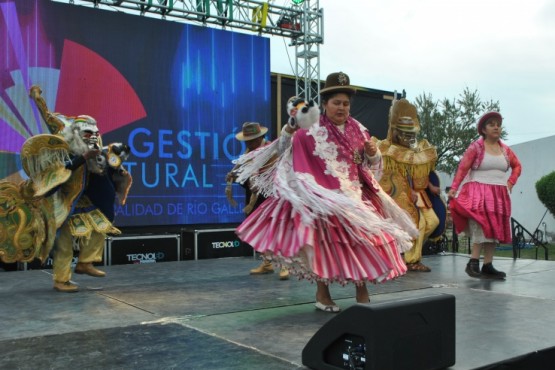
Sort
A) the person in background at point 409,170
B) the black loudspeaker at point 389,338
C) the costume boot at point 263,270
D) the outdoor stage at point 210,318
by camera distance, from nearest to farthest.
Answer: the black loudspeaker at point 389,338
the outdoor stage at point 210,318
the costume boot at point 263,270
the person in background at point 409,170

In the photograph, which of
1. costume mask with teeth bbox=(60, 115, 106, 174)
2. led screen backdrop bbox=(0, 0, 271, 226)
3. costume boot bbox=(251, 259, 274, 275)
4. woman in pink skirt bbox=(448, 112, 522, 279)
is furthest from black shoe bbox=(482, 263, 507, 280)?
led screen backdrop bbox=(0, 0, 271, 226)

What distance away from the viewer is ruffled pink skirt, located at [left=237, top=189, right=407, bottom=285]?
3.37 metres

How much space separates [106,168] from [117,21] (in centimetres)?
376

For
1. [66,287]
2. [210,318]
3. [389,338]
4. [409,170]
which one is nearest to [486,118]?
[409,170]

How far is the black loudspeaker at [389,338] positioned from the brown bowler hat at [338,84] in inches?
71.1

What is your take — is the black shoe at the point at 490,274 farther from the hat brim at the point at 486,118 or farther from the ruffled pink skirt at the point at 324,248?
the ruffled pink skirt at the point at 324,248

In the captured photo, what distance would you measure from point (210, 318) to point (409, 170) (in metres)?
3.65

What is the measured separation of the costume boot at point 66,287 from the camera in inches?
187

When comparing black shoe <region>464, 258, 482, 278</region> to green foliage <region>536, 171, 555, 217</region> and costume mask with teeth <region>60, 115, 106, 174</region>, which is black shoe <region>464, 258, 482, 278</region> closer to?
costume mask with teeth <region>60, 115, 106, 174</region>

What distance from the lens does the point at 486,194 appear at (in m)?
5.64

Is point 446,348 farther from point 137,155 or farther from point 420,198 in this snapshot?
point 137,155

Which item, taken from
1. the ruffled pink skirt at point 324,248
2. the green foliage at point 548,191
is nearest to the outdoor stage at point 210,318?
the ruffled pink skirt at point 324,248

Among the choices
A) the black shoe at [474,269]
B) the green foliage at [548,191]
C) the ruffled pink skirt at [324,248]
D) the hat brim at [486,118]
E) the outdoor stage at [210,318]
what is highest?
the hat brim at [486,118]

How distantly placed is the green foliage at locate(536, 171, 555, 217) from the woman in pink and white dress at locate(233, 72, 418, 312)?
1708 centimetres
